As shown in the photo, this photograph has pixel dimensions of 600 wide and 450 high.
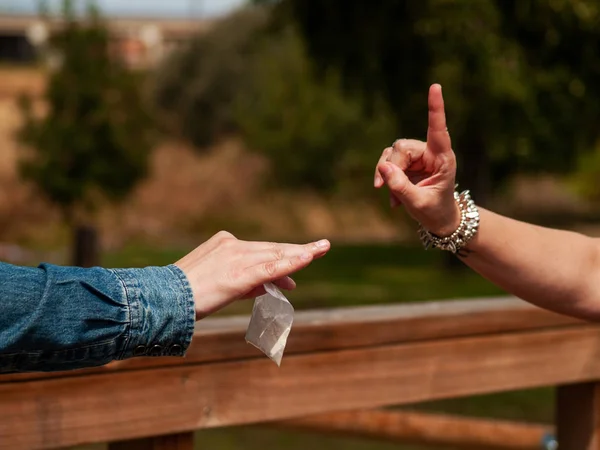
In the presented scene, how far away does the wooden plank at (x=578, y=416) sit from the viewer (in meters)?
2.50

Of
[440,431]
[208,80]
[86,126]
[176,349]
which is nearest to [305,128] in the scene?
[86,126]

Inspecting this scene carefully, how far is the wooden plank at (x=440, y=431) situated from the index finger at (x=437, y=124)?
1784 millimetres

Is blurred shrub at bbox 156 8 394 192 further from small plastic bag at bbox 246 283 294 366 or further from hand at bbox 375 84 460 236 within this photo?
small plastic bag at bbox 246 283 294 366

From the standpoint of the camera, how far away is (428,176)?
1765 mm

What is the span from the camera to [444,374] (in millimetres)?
2295

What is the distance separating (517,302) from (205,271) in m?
1.24

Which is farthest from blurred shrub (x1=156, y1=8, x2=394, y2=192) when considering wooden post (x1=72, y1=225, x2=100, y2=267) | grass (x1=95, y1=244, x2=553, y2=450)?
wooden post (x1=72, y1=225, x2=100, y2=267)

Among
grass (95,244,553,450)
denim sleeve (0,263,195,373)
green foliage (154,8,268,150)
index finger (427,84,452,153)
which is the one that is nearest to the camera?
denim sleeve (0,263,195,373)

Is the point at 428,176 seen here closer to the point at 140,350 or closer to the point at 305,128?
the point at 140,350

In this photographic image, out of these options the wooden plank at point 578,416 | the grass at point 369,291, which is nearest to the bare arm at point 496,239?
the wooden plank at point 578,416

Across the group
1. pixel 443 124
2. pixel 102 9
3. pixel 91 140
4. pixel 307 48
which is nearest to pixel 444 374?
pixel 443 124

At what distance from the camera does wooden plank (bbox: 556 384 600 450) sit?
250 centimetres

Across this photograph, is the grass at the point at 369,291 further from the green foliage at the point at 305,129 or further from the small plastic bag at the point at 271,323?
the green foliage at the point at 305,129

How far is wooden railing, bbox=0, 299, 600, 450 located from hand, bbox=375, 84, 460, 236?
44cm
